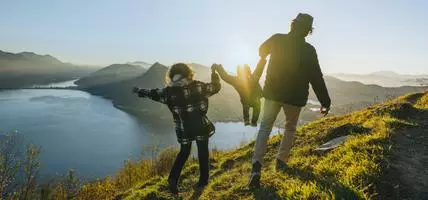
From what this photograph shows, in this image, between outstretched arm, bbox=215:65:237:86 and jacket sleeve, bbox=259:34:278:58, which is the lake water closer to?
outstretched arm, bbox=215:65:237:86

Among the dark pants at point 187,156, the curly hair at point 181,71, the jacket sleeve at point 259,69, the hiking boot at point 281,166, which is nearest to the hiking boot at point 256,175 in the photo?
the hiking boot at point 281,166

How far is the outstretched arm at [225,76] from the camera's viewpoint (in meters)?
6.30

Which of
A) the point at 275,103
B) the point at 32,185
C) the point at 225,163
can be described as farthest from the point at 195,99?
the point at 32,185

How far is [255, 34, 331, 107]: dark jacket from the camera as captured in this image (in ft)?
19.5

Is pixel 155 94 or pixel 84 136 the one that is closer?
pixel 155 94

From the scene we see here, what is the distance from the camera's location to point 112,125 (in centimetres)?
15925

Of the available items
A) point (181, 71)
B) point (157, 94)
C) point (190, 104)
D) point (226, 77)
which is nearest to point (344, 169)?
point (226, 77)

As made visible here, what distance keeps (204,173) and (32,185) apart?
259 inches

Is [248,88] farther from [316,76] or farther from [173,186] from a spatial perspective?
[173,186]

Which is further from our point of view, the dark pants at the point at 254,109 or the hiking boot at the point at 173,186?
the hiking boot at the point at 173,186

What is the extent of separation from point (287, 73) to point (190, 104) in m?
1.64

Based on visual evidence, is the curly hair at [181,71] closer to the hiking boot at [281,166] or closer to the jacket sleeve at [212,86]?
the jacket sleeve at [212,86]

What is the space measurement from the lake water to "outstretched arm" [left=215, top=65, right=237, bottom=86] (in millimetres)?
70433

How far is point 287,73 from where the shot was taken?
5996mm
